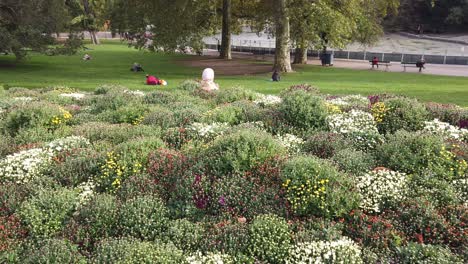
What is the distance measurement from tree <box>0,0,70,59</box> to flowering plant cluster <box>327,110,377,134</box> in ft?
85.2

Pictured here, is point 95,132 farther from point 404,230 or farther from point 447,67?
point 447,67

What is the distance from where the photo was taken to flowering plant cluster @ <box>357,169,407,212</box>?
21.9 ft

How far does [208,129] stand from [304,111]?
2031mm

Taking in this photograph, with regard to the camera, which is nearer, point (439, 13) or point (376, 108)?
point (376, 108)

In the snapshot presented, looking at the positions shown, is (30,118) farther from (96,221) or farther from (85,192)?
(96,221)

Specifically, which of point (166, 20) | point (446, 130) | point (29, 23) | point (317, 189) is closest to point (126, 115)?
point (317, 189)

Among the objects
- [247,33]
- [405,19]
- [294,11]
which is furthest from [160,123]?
[405,19]

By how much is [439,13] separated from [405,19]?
266 inches

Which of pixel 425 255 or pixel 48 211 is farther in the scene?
pixel 48 211

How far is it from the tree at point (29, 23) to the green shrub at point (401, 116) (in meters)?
26.6

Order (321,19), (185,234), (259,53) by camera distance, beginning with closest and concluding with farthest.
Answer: (185,234) → (321,19) → (259,53)

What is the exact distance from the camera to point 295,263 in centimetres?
562

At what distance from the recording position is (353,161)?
754 cm

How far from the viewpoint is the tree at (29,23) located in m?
30.7
